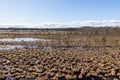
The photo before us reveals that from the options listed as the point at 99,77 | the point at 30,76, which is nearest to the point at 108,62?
the point at 99,77

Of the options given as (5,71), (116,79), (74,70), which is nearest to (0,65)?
(5,71)

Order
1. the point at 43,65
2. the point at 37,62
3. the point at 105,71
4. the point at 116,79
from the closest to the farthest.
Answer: the point at 116,79 → the point at 105,71 → the point at 43,65 → the point at 37,62

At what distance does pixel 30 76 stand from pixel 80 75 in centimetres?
458

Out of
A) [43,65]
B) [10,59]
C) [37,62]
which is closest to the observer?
[43,65]

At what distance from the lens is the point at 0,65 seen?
27.2 metres

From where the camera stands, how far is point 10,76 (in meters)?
22.1

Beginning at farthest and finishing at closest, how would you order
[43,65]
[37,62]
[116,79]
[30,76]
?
[37,62] → [43,65] → [30,76] → [116,79]

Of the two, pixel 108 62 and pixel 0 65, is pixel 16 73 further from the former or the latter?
pixel 108 62

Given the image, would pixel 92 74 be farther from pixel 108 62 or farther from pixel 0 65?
pixel 0 65

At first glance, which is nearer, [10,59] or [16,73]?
[16,73]

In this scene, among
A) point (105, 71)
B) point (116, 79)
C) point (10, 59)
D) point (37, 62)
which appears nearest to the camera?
point (116, 79)

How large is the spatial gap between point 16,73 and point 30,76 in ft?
6.22

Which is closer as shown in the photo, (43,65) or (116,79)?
(116,79)

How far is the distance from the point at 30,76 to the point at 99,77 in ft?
20.6
